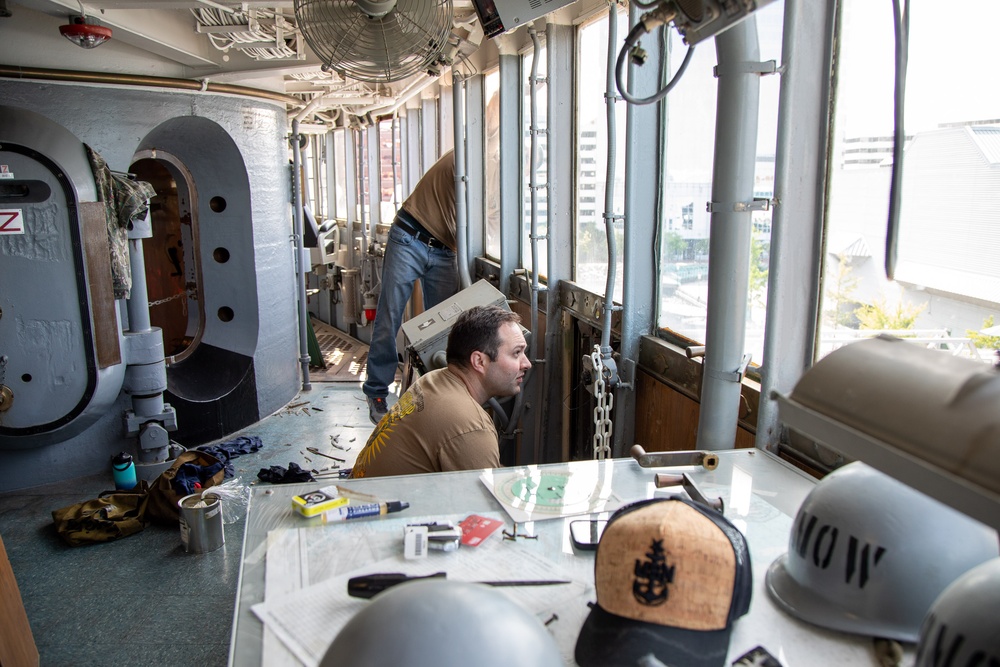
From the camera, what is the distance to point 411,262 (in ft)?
18.7

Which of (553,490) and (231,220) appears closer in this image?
(553,490)

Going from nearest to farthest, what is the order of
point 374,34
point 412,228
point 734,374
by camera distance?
point 734,374 < point 374,34 < point 412,228

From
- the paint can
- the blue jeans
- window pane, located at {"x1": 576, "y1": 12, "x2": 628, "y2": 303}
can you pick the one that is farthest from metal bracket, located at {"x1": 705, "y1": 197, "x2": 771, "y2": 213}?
the blue jeans

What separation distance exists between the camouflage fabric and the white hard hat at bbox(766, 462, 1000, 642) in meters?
4.33

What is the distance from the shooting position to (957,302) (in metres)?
1.99

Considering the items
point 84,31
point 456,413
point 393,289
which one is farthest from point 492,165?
point 456,413

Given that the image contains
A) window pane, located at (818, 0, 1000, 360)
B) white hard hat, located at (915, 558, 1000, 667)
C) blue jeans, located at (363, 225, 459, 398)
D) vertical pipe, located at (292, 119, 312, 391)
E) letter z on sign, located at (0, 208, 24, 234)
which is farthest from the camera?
vertical pipe, located at (292, 119, 312, 391)

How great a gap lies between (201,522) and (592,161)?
2.92 meters

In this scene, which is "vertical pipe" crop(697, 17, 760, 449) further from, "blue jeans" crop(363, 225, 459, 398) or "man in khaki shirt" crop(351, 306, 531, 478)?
"blue jeans" crop(363, 225, 459, 398)

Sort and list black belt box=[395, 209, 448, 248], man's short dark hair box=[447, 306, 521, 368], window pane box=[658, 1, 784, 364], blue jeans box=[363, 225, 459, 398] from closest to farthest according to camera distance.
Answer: man's short dark hair box=[447, 306, 521, 368] < window pane box=[658, 1, 784, 364] < blue jeans box=[363, 225, 459, 398] < black belt box=[395, 209, 448, 248]

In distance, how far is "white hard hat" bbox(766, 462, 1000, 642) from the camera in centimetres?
131

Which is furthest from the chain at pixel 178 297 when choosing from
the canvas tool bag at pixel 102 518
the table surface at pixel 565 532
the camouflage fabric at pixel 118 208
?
the table surface at pixel 565 532

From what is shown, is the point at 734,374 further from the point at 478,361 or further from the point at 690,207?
the point at 690,207

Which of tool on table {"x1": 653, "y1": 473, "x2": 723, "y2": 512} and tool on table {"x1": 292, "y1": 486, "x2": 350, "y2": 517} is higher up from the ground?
tool on table {"x1": 653, "y1": 473, "x2": 723, "y2": 512}
